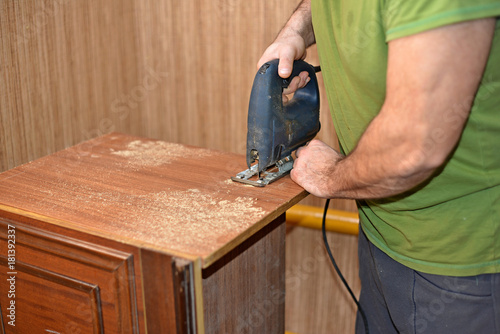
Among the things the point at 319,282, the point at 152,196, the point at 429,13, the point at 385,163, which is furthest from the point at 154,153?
the point at 319,282

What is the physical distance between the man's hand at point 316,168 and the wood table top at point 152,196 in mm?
34

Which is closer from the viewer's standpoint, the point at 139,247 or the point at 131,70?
the point at 139,247

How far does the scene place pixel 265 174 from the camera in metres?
1.20

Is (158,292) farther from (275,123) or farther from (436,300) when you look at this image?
(436,300)

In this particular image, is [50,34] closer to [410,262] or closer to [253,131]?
[253,131]

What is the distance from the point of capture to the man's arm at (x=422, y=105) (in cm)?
73

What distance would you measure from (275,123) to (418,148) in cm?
37

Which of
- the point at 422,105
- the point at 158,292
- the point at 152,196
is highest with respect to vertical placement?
the point at 422,105

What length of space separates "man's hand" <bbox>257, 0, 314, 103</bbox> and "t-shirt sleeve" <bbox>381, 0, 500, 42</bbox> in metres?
0.36

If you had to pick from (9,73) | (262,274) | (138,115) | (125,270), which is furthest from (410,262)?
(138,115)

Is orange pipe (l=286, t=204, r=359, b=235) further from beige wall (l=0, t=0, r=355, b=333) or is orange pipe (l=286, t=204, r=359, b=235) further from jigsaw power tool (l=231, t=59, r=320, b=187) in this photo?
jigsaw power tool (l=231, t=59, r=320, b=187)

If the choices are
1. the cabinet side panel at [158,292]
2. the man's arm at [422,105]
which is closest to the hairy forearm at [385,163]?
the man's arm at [422,105]

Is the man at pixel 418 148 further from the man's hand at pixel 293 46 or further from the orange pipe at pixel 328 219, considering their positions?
the orange pipe at pixel 328 219

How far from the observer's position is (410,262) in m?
1.06
